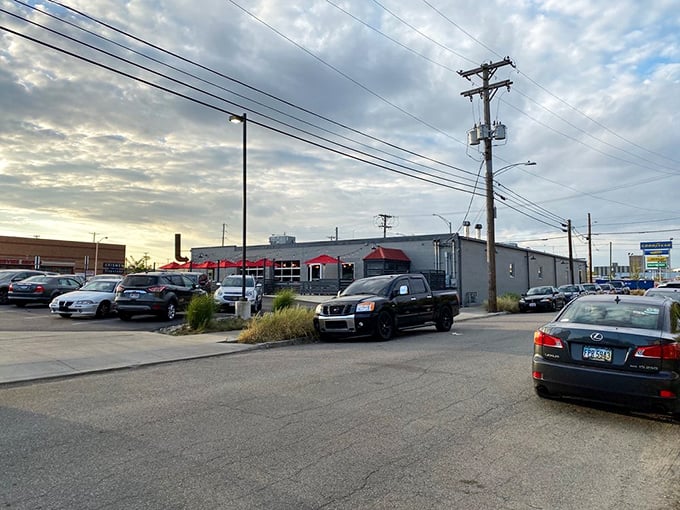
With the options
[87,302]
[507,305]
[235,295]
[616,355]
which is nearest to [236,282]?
[235,295]

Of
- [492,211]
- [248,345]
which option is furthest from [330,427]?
[492,211]

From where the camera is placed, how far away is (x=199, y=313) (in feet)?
49.1

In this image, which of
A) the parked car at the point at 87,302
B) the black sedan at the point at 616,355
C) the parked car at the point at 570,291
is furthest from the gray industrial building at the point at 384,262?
the black sedan at the point at 616,355

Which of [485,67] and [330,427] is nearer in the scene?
[330,427]

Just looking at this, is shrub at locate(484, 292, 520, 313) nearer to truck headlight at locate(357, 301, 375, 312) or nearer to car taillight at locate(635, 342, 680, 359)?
truck headlight at locate(357, 301, 375, 312)

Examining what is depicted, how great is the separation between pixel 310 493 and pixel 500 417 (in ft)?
9.76

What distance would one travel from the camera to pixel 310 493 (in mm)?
3879

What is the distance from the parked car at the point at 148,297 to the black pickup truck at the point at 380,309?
6.14 metres

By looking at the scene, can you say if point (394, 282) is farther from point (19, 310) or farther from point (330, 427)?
point (19, 310)

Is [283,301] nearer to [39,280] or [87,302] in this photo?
[87,302]

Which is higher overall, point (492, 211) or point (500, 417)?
point (492, 211)

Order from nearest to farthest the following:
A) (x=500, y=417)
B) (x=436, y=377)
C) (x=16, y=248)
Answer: (x=500, y=417), (x=436, y=377), (x=16, y=248)

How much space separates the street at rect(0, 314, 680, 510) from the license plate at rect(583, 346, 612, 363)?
2.37 ft

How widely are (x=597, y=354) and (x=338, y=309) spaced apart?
7736 mm
